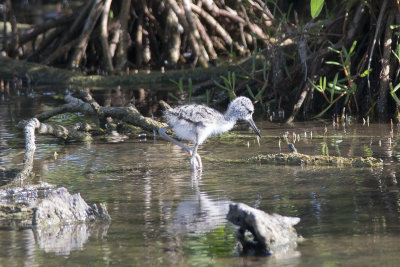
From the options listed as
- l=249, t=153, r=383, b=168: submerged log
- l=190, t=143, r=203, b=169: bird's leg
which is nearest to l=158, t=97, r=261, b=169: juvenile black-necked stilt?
l=190, t=143, r=203, b=169: bird's leg

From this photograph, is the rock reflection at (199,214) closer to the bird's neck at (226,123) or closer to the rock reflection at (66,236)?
the rock reflection at (66,236)

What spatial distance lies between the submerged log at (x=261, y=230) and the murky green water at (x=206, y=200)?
0.09 metres

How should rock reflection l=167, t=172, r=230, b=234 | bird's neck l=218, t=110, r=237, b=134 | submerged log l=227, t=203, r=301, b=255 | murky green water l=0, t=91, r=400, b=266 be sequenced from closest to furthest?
submerged log l=227, t=203, r=301, b=255 → murky green water l=0, t=91, r=400, b=266 → rock reflection l=167, t=172, r=230, b=234 → bird's neck l=218, t=110, r=237, b=134

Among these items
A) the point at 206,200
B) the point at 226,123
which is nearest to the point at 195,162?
the point at 226,123

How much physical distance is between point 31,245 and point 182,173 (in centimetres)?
215

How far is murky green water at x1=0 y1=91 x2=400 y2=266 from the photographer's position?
4008 mm

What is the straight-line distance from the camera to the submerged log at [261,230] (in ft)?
12.7

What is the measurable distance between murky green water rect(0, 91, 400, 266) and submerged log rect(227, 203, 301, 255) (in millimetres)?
Result: 85

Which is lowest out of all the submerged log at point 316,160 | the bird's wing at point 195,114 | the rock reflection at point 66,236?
the rock reflection at point 66,236

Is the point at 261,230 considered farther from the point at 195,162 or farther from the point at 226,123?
the point at 226,123

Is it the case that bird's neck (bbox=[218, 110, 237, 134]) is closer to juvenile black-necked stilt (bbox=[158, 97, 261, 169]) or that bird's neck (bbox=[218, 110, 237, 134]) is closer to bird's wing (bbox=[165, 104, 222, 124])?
juvenile black-necked stilt (bbox=[158, 97, 261, 169])

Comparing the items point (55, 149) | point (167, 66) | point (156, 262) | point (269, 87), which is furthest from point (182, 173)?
point (167, 66)

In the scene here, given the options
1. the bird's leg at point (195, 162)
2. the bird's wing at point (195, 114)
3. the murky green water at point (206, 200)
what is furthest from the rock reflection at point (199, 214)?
the bird's wing at point (195, 114)

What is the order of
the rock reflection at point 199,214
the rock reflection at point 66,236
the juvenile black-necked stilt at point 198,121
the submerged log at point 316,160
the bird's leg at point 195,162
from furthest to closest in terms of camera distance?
1. the juvenile black-necked stilt at point 198,121
2. the bird's leg at point 195,162
3. the submerged log at point 316,160
4. the rock reflection at point 199,214
5. the rock reflection at point 66,236
